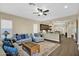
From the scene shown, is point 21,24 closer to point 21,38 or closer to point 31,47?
point 21,38

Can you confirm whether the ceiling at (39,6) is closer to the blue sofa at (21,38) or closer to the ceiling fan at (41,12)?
the ceiling fan at (41,12)

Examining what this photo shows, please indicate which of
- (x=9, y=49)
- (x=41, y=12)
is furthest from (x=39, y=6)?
(x=9, y=49)

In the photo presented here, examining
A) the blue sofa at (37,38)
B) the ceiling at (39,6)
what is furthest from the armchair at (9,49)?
the ceiling at (39,6)

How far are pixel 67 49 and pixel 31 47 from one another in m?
0.84

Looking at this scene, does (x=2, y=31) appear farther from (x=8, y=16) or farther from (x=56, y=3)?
(x=56, y=3)

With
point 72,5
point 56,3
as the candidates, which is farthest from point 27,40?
point 72,5

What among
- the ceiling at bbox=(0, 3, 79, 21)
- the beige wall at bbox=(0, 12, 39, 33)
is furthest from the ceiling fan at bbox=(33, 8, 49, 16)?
the beige wall at bbox=(0, 12, 39, 33)

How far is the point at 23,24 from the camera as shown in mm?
2490

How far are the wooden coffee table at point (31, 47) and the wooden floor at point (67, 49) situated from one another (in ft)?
1.22

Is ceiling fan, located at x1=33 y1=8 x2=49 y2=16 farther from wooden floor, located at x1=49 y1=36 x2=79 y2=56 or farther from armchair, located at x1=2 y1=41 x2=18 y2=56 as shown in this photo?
armchair, located at x1=2 y1=41 x2=18 y2=56

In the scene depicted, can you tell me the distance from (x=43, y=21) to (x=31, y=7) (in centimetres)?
44

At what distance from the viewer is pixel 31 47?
2389 millimetres

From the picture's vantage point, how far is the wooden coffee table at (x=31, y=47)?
2.38 m

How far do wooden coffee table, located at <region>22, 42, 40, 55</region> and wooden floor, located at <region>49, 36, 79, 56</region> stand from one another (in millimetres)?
370
